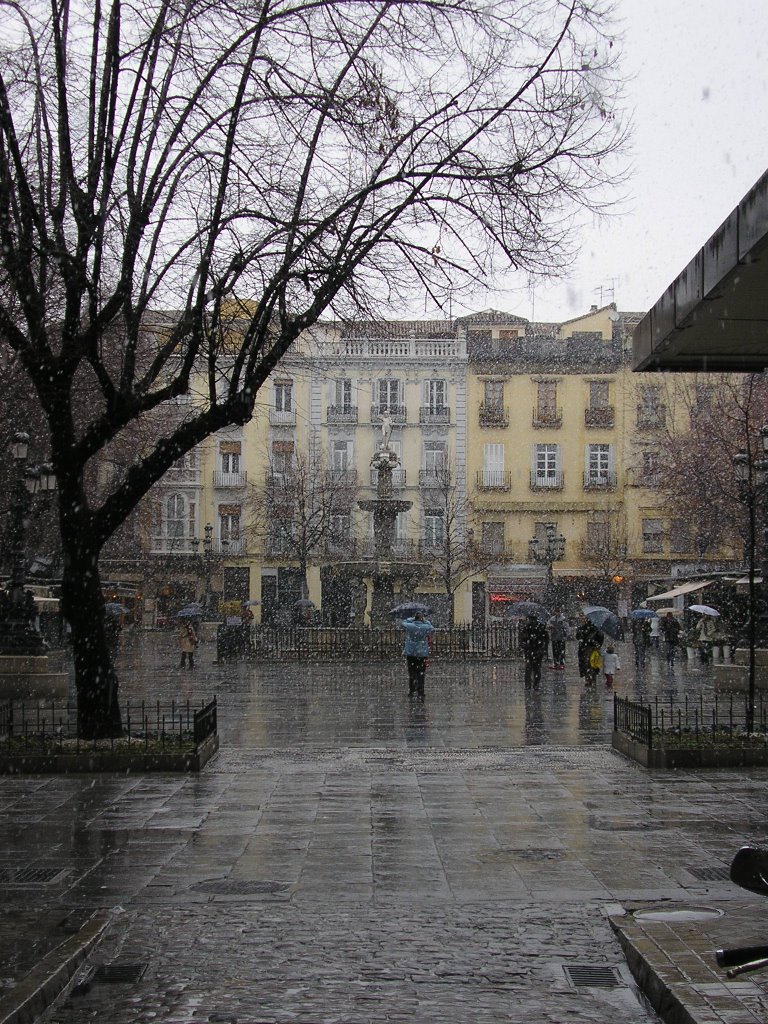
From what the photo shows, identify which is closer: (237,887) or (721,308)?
(237,887)

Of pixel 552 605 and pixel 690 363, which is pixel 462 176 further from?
pixel 552 605

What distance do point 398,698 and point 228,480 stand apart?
38915 mm

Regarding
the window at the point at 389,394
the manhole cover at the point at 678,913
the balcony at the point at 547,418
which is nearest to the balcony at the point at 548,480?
the balcony at the point at 547,418

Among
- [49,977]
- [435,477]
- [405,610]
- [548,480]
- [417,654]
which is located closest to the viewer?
[49,977]

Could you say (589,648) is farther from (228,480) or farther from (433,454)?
(228,480)

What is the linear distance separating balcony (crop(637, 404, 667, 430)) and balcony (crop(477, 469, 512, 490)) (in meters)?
6.67

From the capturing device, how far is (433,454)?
59219mm

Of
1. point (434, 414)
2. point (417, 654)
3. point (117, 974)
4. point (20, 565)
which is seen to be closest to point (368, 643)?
point (417, 654)

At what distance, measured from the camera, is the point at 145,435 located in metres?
33.9

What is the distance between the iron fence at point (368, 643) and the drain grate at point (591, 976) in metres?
26.1

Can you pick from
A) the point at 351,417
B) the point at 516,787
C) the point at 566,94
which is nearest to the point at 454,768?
the point at 516,787

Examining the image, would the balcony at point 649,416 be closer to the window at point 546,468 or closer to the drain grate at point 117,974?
the window at point 546,468

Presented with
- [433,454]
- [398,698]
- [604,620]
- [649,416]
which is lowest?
[398,698]

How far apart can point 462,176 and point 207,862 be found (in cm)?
753
